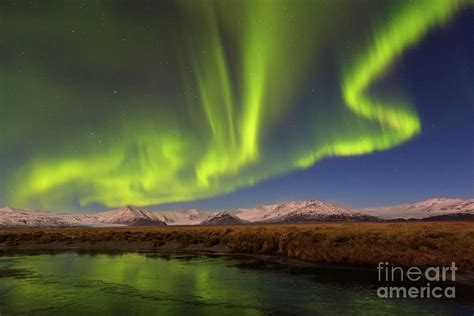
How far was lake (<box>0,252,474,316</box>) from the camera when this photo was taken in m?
18.2

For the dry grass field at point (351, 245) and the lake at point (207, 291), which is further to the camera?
the dry grass field at point (351, 245)

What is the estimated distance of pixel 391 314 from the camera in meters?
17.0

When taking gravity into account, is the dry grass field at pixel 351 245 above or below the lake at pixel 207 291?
above

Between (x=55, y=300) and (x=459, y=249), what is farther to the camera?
(x=459, y=249)

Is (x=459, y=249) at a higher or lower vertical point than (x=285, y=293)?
higher

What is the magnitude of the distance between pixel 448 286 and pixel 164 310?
1745cm

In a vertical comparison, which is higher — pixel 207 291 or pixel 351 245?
pixel 351 245

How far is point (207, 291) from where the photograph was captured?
74.7 feet

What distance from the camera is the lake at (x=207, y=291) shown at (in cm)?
1823

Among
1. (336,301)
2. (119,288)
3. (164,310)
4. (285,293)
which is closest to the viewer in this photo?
(164,310)

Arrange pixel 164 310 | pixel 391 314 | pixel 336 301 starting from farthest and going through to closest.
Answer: pixel 336 301
pixel 164 310
pixel 391 314

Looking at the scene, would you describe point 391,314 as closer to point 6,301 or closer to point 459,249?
point 459,249

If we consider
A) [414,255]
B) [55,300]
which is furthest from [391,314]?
[55,300]

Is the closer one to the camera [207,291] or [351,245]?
[207,291]
